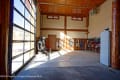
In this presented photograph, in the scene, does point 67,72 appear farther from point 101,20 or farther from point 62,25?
point 62,25

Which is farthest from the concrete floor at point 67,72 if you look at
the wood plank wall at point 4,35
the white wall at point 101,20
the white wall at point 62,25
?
the white wall at point 62,25

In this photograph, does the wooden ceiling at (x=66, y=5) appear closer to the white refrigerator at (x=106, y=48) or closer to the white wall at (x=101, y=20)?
the white wall at (x=101, y=20)

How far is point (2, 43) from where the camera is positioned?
3678 millimetres

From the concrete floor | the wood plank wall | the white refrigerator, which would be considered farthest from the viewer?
the white refrigerator

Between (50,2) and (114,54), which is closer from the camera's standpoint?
(114,54)

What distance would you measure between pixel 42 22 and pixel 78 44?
487 centimetres

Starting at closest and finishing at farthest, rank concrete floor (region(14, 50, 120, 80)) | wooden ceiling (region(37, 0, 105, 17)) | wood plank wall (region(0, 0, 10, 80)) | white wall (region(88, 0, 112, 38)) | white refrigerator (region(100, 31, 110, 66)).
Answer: wood plank wall (region(0, 0, 10, 80)) → concrete floor (region(14, 50, 120, 80)) → white refrigerator (region(100, 31, 110, 66)) → white wall (region(88, 0, 112, 38)) → wooden ceiling (region(37, 0, 105, 17))

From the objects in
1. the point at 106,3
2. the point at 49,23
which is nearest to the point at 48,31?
the point at 49,23

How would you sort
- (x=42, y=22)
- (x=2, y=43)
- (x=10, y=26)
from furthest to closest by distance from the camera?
1. (x=42, y=22)
2. (x=10, y=26)
3. (x=2, y=43)

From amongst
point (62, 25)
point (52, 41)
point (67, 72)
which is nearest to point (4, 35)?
point (67, 72)

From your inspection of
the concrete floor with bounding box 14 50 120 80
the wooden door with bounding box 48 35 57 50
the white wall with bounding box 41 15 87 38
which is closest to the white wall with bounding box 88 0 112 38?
the white wall with bounding box 41 15 87 38

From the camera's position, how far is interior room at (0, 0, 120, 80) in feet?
15.6

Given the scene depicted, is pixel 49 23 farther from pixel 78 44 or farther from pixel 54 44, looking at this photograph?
pixel 78 44

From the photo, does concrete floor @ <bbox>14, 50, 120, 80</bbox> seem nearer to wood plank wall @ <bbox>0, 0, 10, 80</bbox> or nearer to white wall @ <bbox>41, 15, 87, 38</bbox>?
wood plank wall @ <bbox>0, 0, 10, 80</bbox>
